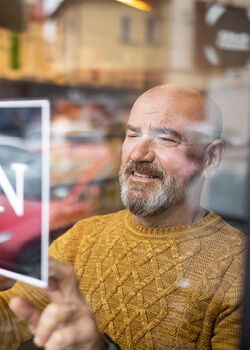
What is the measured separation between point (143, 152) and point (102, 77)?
1.74 feet

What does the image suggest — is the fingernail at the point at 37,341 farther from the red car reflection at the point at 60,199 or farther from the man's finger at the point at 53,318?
the red car reflection at the point at 60,199

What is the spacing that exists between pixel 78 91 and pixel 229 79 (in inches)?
24.4

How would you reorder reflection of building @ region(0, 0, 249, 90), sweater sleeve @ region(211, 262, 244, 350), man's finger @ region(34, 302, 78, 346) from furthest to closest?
1. reflection of building @ region(0, 0, 249, 90)
2. man's finger @ region(34, 302, 78, 346)
3. sweater sleeve @ region(211, 262, 244, 350)

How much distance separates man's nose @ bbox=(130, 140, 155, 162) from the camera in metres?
1.07

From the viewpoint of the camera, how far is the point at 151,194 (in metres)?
1.10

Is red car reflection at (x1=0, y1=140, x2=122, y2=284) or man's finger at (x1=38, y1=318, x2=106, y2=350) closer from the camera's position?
man's finger at (x1=38, y1=318, x2=106, y2=350)

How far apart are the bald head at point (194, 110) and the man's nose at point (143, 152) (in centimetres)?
10

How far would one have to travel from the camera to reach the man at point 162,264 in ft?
3.43

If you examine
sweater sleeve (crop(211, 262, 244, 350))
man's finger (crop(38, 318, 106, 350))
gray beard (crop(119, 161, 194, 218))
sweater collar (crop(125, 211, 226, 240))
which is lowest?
man's finger (crop(38, 318, 106, 350))

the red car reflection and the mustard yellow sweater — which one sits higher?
the red car reflection

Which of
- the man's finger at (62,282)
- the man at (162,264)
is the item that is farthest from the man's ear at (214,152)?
the man's finger at (62,282)

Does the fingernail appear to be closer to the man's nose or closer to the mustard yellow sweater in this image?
the mustard yellow sweater

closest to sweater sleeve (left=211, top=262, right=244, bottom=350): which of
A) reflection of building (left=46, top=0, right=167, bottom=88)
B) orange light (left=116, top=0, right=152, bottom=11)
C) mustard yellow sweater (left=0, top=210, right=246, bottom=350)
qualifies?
mustard yellow sweater (left=0, top=210, right=246, bottom=350)

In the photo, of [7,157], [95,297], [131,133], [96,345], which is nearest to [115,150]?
[131,133]
